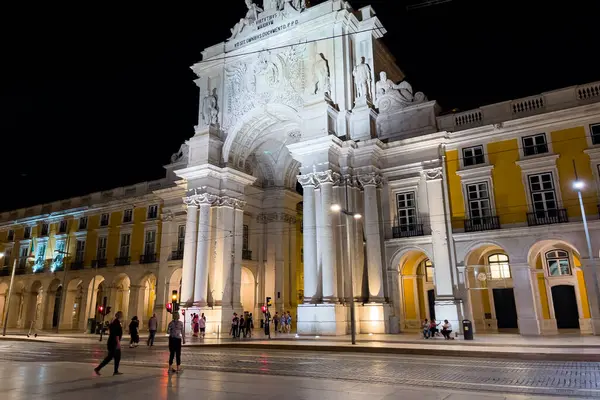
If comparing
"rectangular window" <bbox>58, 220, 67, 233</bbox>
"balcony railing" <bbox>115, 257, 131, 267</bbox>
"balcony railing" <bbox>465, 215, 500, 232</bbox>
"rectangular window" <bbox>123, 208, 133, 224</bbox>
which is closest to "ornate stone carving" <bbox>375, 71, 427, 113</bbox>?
"balcony railing" <bbox>465, 215, 500, 232</bbox>

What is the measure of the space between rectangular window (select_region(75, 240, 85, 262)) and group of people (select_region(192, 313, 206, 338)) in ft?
67.5

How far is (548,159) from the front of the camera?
22.9 meters

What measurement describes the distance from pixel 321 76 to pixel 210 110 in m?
9.30

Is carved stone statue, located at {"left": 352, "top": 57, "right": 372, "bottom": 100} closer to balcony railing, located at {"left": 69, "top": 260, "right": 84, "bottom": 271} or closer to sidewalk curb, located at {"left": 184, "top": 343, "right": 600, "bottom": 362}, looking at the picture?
sidewalk curb, located at {"left": 184, "top": 343, "right": 600, "bottom": 362}

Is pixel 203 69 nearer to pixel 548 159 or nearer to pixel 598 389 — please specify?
pixel 548 159

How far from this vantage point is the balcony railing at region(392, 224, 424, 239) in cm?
2522

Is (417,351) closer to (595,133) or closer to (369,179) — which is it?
(369,179)

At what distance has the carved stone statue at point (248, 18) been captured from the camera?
1302 inches

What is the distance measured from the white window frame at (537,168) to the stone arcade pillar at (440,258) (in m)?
4.19

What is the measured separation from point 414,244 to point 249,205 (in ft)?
51.3

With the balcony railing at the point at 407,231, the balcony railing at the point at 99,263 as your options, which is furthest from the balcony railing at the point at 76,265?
the balcony railing at the point at 407,231

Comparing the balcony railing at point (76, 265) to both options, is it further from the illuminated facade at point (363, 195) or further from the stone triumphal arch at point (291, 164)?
the stone triumphal arch at point (291, 164)

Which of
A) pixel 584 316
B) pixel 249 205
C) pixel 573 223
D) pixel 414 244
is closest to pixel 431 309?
pixel 414 244

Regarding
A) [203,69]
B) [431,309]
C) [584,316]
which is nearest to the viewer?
[584,316]
